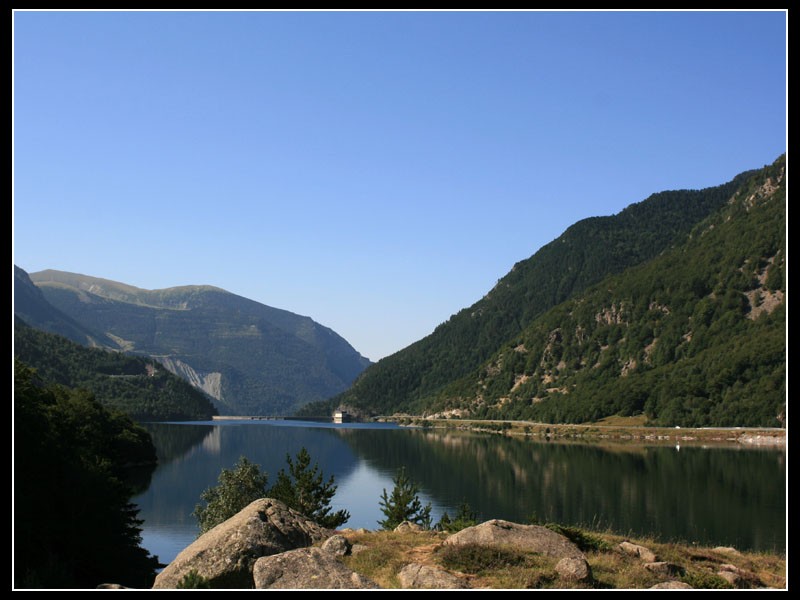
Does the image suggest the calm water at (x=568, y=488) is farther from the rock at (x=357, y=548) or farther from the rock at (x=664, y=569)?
the rock at (x=357, y=548)

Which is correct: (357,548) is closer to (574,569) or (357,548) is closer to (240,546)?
(240,546)

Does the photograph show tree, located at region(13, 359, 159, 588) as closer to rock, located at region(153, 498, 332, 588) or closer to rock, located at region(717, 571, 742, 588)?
rock, located at region(153, 498, 332, 588)

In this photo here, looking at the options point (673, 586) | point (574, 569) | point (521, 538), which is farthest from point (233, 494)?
point (673, 586)

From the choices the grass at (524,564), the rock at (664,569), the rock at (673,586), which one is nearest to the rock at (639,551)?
the grass at (524,564)

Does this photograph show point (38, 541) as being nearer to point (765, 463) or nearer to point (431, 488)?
point (431, 488)
